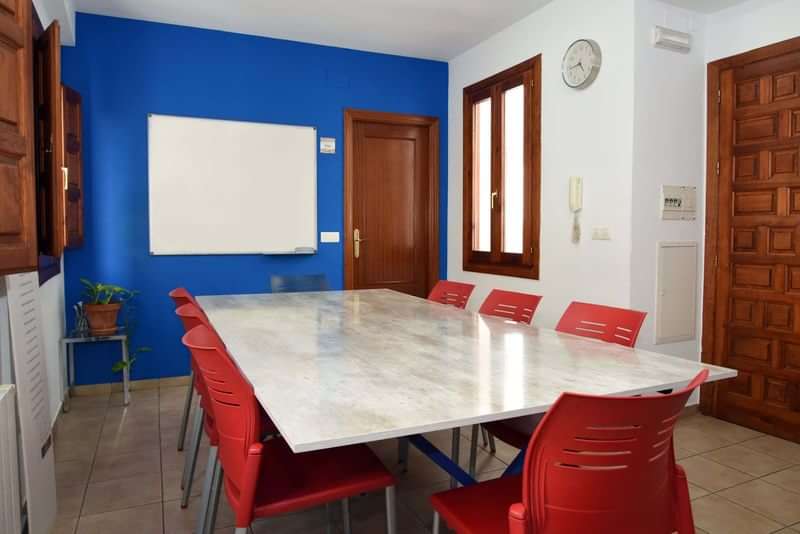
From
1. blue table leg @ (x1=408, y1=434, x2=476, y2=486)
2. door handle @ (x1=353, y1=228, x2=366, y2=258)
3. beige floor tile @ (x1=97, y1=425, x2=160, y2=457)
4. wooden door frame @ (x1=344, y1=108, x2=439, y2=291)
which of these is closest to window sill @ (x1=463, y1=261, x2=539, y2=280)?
wooden door frame @ (x1=344, y1=108, x2=439, y2=291)

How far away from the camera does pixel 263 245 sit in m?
4.86

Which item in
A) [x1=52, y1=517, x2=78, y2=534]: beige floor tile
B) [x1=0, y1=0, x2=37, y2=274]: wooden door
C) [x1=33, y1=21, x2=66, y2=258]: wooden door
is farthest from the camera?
[x1=52, y1=517, x2=78, y2=534]: beige floor tile

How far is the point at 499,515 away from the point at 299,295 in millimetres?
2553

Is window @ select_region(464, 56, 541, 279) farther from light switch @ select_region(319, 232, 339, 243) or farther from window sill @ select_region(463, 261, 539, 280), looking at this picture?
light switch @ select_region(319, 232, 339, 243)

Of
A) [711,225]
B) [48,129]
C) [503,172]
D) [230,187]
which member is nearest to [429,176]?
[503,172]

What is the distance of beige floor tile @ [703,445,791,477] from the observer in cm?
297

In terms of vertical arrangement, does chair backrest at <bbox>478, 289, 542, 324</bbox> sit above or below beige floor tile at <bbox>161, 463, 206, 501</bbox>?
above

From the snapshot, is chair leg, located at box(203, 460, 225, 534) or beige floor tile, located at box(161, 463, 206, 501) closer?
chair leg, located at box(203, 460, 225, 534)

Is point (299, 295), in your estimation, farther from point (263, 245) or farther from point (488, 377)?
point (488, 377)

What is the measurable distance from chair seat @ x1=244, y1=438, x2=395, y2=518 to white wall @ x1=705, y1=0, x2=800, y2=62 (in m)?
3.58

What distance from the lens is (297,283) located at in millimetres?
4230

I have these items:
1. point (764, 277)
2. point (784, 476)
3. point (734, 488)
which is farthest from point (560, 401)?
point (764, 277)

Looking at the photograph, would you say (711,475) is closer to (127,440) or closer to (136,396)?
(127,440)

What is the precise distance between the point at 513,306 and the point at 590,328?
0.58 m
